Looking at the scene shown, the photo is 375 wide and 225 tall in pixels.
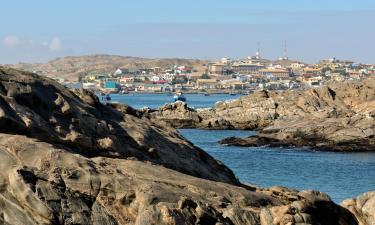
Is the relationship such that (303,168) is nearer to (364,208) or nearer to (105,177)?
(364,208)

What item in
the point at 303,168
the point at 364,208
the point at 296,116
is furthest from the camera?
the point at 296,116

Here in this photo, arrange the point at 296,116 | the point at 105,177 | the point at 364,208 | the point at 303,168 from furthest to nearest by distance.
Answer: the point at 296,116 < the point at 303,168 < the point at 364,208 < the point at 105,177

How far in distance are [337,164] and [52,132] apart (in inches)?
1632

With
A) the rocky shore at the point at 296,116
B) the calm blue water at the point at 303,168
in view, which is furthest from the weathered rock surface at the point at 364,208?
the rocky shore at the point at 296,116

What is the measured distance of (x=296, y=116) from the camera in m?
83.9

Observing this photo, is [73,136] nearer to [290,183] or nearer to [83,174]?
[83,174]

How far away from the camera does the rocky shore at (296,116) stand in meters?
73.2

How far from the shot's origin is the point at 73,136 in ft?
63.1

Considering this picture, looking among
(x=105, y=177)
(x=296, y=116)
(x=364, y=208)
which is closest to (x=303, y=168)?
(x=296, y=116)

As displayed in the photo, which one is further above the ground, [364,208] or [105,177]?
[105,177]

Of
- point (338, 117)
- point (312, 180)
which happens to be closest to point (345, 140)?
point (338, 117)

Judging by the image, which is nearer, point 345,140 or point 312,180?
point 312,180

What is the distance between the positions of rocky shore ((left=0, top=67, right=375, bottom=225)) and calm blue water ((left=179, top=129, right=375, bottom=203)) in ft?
58.0

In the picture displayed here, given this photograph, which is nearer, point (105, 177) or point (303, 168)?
point (105, 177)
